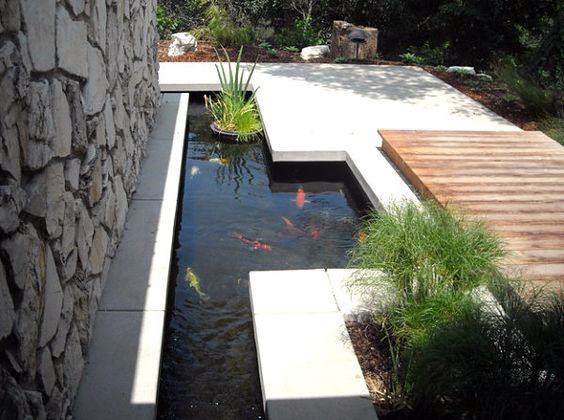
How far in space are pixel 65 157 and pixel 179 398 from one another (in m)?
1.17

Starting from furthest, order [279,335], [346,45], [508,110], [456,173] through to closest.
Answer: [346,45] < [508,110] < [456,173] < [279,335]

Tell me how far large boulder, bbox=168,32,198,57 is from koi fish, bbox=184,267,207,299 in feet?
19.3

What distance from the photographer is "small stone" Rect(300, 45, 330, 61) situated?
9.30m

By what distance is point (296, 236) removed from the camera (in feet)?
13.7

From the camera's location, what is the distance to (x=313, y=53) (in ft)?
30.6

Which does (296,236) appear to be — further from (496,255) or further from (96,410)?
(96,410)

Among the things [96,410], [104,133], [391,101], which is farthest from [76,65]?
[391,101]

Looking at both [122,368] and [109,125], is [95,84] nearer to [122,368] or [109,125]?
[109,125]

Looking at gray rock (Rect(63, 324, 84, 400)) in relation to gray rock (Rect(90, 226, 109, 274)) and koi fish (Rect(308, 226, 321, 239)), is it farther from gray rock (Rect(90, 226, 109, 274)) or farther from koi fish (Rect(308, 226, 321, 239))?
koi fish (Rect(308, 226, 321, 239))

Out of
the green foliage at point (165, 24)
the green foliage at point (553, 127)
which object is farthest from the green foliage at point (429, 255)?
the green foliage at point (165, 24)

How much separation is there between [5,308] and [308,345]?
152cm

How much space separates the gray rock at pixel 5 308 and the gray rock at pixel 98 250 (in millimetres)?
1156

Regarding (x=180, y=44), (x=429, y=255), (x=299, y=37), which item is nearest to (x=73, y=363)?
(x=429, y=255)

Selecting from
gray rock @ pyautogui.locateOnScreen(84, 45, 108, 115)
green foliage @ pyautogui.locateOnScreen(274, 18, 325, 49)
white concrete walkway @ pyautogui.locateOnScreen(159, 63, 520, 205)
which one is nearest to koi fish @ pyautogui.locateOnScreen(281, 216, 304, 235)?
white concrete walkway @ pyautogui.locateOnScreen(159, 63, 520, 205)
